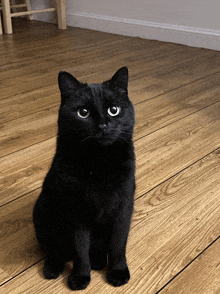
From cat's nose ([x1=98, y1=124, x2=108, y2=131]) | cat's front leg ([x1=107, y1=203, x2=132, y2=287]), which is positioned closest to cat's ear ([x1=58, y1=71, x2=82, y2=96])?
cat's nose ([x1=98, y1=124, x2=108, y2=131])

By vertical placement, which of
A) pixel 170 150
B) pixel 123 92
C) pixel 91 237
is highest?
pixel 123 92

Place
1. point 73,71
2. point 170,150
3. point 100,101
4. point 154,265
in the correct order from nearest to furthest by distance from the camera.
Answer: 1. point 100,101
2. point 154,265
3. point 170,150
4. point 73,71

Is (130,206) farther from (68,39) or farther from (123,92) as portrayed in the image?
(68,39)

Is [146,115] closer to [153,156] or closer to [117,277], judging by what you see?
[153,156]

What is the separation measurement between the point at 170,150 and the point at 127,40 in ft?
7.07

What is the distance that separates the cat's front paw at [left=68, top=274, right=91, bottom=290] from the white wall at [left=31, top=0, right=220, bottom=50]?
2.62 metres

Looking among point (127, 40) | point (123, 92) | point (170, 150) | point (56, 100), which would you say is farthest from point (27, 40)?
point (123, 92)

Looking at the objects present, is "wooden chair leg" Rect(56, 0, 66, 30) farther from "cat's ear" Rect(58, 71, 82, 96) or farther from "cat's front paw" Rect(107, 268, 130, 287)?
"cat's front paw" Rect(107, 268, 130, 287)

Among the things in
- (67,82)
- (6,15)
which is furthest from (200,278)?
(6,15)

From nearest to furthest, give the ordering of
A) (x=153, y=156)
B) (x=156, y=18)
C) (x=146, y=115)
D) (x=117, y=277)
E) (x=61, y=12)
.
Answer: (x=117, y=277) < (x=153, y=156) < (x=146, y=115) < (x=156, y=18) < (x=61, y=12)

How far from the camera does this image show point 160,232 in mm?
1019

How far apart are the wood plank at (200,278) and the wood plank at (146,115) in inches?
30.5

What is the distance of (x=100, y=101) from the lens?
29.1 inches

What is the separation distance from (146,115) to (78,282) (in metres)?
1.16
